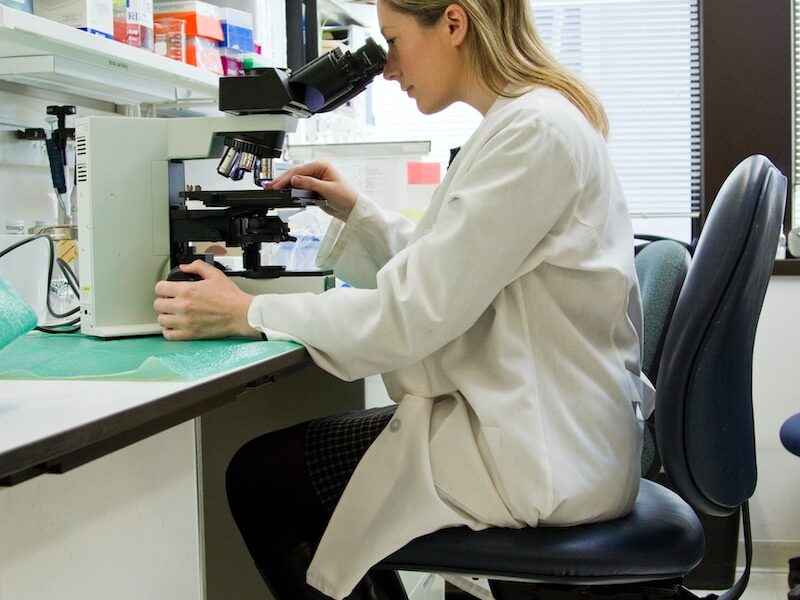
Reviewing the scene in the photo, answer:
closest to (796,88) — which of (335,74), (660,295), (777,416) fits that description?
(777,416)

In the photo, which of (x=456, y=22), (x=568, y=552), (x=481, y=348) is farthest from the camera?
(x=456, y=22)

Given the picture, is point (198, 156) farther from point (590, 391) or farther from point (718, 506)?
point (718, 506)

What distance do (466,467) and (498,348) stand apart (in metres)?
0.15

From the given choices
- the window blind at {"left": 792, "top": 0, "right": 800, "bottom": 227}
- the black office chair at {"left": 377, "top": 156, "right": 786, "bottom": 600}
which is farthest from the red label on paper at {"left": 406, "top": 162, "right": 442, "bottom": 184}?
the black office chair at {"left": 377, "top": 156, "right": 786, "bottom": 600}

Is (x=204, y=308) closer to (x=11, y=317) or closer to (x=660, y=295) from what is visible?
(x=11, y=317)

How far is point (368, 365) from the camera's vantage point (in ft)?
3.69

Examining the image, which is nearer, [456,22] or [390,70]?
[456,22]

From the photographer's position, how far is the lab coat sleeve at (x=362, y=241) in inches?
62.7

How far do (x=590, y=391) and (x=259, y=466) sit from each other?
47cm

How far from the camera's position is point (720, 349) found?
1062mm

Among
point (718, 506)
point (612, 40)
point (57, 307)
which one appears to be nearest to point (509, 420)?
point (718, 506)

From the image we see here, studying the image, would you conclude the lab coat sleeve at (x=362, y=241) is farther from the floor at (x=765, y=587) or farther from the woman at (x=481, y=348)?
the floor at (x=765, y=587)

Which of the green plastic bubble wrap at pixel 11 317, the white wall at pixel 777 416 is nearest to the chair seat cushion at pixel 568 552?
the green plastic bubble wrap at pixel 11 317

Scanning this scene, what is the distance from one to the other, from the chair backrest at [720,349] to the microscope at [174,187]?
1.88ft
